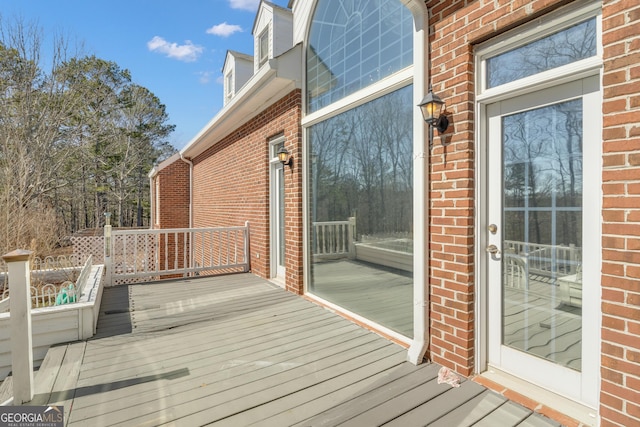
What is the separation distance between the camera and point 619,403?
1.67m

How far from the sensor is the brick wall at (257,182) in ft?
15.1

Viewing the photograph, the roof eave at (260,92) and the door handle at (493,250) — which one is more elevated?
the roof eave at (260,92)

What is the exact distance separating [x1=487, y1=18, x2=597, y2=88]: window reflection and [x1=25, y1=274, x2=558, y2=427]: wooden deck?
2.08 m

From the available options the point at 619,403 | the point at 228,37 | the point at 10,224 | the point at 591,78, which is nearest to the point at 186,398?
the point at 619,403

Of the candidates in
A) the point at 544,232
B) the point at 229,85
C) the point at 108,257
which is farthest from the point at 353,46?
the point at 229,85

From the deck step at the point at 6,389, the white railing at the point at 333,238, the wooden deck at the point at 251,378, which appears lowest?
the deck step at the point at 6,389

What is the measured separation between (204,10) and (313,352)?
8.68m

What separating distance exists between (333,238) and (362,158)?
103 cm

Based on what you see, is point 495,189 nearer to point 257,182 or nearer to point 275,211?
point 275,211

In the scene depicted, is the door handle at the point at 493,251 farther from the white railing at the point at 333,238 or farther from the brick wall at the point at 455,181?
the white railing at the point at 333,238

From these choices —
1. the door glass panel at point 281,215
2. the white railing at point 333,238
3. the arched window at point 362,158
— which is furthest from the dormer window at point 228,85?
the white railing at point 333,238

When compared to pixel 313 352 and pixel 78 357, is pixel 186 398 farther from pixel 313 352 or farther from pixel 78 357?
pixel 78 357

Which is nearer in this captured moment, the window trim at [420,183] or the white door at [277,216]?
the window trim at [420,183]

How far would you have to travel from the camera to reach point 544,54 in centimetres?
205
